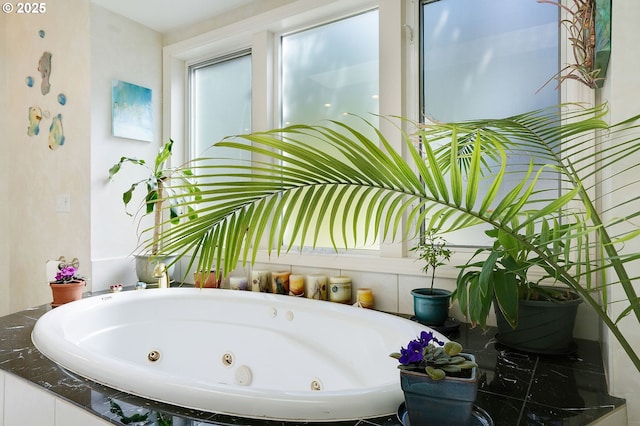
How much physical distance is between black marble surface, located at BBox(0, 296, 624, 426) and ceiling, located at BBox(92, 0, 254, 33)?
1891mm

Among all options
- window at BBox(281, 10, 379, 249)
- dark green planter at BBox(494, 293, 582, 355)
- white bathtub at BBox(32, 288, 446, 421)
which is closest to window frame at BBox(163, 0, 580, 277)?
window at BBox(281, 10, 379, 249)

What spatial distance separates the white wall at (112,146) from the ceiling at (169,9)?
6cm

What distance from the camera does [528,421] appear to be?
0.87m

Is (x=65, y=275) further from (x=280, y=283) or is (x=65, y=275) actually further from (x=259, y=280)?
(x=280, y=283)

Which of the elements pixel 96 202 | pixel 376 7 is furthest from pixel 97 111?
pixel 376 7

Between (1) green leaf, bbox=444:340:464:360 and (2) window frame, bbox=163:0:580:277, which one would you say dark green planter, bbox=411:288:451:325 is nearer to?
(2) window frame, bbox=163:0:580:277

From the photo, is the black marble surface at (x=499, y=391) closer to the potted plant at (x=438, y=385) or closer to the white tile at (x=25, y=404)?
the white tile at (x=25, y=404)

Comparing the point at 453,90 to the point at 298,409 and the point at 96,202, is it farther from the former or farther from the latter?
the point at 96,202

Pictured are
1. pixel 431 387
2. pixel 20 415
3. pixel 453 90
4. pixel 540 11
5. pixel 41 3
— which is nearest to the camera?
pixel 431 387

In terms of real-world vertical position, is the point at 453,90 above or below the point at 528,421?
above

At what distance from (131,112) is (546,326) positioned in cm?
Result: 246

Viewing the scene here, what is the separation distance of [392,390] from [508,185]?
1124 mm

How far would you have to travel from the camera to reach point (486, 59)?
1807 mm

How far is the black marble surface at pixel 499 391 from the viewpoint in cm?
89
